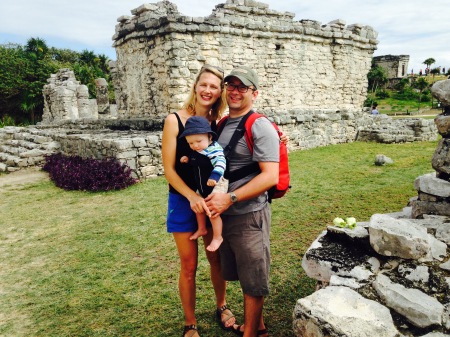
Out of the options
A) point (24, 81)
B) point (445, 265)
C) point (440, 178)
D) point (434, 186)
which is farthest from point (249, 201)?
point (24, 81)

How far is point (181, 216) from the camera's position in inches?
102

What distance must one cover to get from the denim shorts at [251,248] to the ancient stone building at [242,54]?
25.9 feet

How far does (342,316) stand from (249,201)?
959 millimetres

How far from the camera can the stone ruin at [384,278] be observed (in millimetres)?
1832

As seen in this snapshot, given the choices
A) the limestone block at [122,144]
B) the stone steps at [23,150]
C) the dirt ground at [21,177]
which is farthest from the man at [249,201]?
the stone steps at [23,150]

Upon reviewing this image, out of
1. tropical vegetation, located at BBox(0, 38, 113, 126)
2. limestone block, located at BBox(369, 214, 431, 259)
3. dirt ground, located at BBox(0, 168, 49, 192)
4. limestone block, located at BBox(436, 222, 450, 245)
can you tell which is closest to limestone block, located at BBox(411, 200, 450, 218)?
limestone block, located at BBox(436, 222, 450, 245)

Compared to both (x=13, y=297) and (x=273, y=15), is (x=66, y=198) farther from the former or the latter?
(x=273, y=15)

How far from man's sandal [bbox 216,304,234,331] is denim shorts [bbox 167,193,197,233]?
948mm

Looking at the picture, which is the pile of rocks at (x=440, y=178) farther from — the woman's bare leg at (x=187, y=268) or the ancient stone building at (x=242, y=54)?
the ancient stone building at (x=242, y=54)

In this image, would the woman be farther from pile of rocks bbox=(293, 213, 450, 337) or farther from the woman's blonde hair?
pile of rocks bbox=(293, 213, 450, 337)

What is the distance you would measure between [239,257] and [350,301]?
0.81m

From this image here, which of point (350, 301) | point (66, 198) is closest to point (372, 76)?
point (66, 198)

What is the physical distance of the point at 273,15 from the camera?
38.8 feet

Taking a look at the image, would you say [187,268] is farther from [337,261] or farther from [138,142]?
[138,142]
